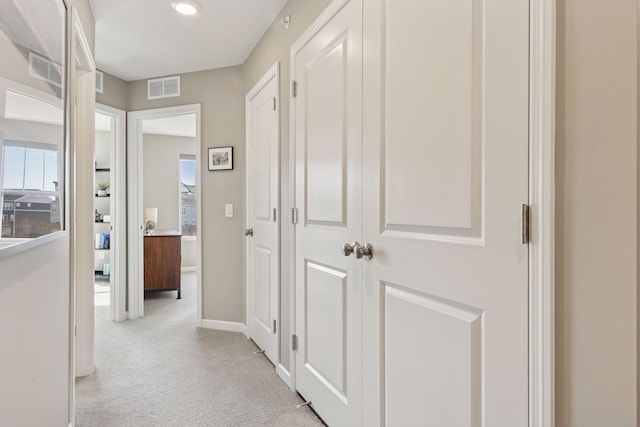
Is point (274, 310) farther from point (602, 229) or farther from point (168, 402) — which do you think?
point (602, 229)

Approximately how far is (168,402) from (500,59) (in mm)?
2256

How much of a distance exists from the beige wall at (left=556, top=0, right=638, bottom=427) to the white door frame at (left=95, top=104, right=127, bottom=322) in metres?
3.73

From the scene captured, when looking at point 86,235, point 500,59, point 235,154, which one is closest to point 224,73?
point 235,154

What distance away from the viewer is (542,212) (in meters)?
0.81

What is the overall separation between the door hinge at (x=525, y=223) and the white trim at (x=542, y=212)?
0.04ft

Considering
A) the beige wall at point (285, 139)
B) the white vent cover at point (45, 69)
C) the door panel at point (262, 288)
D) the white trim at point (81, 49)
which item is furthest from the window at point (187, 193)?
the white vent cover at point (45, 69)

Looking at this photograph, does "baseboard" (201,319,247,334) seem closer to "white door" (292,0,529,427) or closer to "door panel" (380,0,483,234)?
"white door" (292,0,529,427)

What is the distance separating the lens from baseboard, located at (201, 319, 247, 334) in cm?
339

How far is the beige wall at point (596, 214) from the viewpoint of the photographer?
2.24 feet

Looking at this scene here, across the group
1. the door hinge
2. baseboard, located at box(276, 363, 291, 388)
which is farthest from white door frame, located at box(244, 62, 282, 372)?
the door hinge

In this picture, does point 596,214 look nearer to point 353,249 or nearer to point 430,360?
point 430,360

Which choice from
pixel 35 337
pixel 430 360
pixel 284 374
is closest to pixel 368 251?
pixel 430 360

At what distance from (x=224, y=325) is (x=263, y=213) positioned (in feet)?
4.18

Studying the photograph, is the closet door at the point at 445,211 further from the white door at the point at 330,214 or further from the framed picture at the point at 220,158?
the framed picture at the point at 220,158
